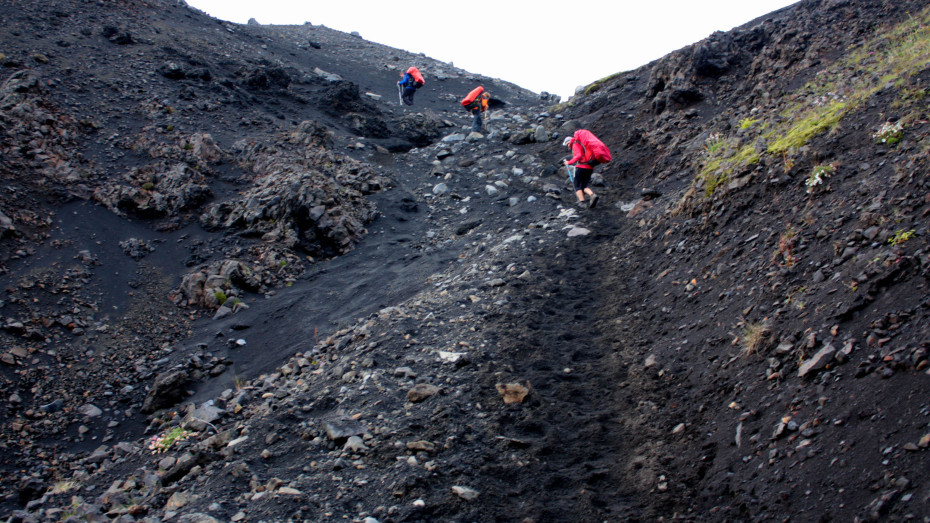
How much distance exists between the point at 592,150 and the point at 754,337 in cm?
670

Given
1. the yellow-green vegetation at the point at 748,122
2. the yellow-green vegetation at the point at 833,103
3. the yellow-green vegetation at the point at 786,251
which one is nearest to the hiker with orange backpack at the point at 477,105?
the yellow-green vegetation at the point at 833,103

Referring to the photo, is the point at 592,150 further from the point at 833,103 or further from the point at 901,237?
the point at 901,237

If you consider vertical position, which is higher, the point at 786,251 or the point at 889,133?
the point at 889,133

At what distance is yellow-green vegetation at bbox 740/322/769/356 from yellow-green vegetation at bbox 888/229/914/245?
4.16ft

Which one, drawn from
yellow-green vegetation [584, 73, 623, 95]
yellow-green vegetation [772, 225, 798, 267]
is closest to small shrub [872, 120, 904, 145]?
yellow-green vegetation [772, 225, 798, 267]

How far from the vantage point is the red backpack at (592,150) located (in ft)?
36.0

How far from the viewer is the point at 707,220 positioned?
798 centimetres

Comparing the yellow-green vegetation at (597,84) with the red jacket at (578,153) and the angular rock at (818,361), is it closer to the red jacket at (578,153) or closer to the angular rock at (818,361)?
the red jacket at (578,153)

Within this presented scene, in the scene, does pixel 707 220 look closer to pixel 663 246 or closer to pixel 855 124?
pixel 663 246

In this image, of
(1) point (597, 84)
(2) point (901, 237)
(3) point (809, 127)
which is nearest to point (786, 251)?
(2) point (901, 237)

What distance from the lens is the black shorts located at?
11.3 meters

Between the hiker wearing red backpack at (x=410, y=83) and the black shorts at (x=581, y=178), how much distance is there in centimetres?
1065

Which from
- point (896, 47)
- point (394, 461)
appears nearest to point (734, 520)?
point (394, 461)

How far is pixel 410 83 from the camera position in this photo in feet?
68.0
